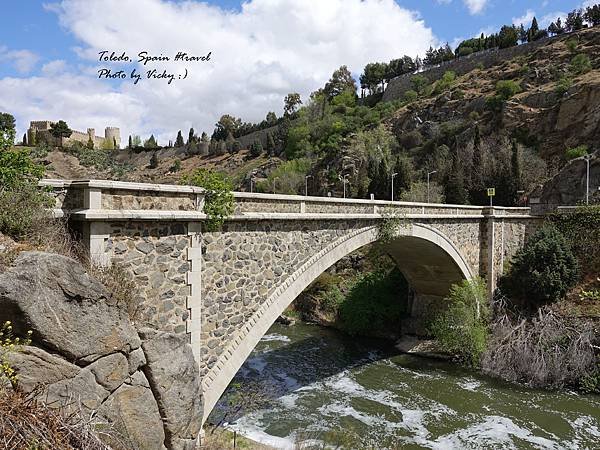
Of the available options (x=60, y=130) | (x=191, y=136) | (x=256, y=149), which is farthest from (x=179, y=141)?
(x=60, y=130)

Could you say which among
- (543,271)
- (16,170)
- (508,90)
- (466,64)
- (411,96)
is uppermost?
(466,64)

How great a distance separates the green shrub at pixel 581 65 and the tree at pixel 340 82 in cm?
4613

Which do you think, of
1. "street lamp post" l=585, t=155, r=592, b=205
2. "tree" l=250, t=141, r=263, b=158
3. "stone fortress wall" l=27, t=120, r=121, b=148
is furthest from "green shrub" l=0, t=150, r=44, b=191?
"tree" l=250, t=141, r=263, b=158

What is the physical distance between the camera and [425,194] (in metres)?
38.3

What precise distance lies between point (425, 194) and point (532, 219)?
14055 mm

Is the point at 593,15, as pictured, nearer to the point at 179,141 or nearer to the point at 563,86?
the point at 563,86

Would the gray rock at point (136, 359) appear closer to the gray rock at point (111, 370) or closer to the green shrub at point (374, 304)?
the gray rock at point (111, 370)

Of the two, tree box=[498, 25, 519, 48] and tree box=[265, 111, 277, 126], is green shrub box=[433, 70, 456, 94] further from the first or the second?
tree box=[265, 111, 277, 126]

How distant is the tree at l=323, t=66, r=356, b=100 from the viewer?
89.7m

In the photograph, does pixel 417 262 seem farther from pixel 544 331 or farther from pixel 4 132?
pixel 4 132

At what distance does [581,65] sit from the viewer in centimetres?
4634

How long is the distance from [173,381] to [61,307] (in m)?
2.11

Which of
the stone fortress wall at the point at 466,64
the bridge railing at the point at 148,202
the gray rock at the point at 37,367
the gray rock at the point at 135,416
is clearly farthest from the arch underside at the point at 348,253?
the stone fortress wall at the point at 466,64

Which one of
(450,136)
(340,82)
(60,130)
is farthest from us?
(340,82)
